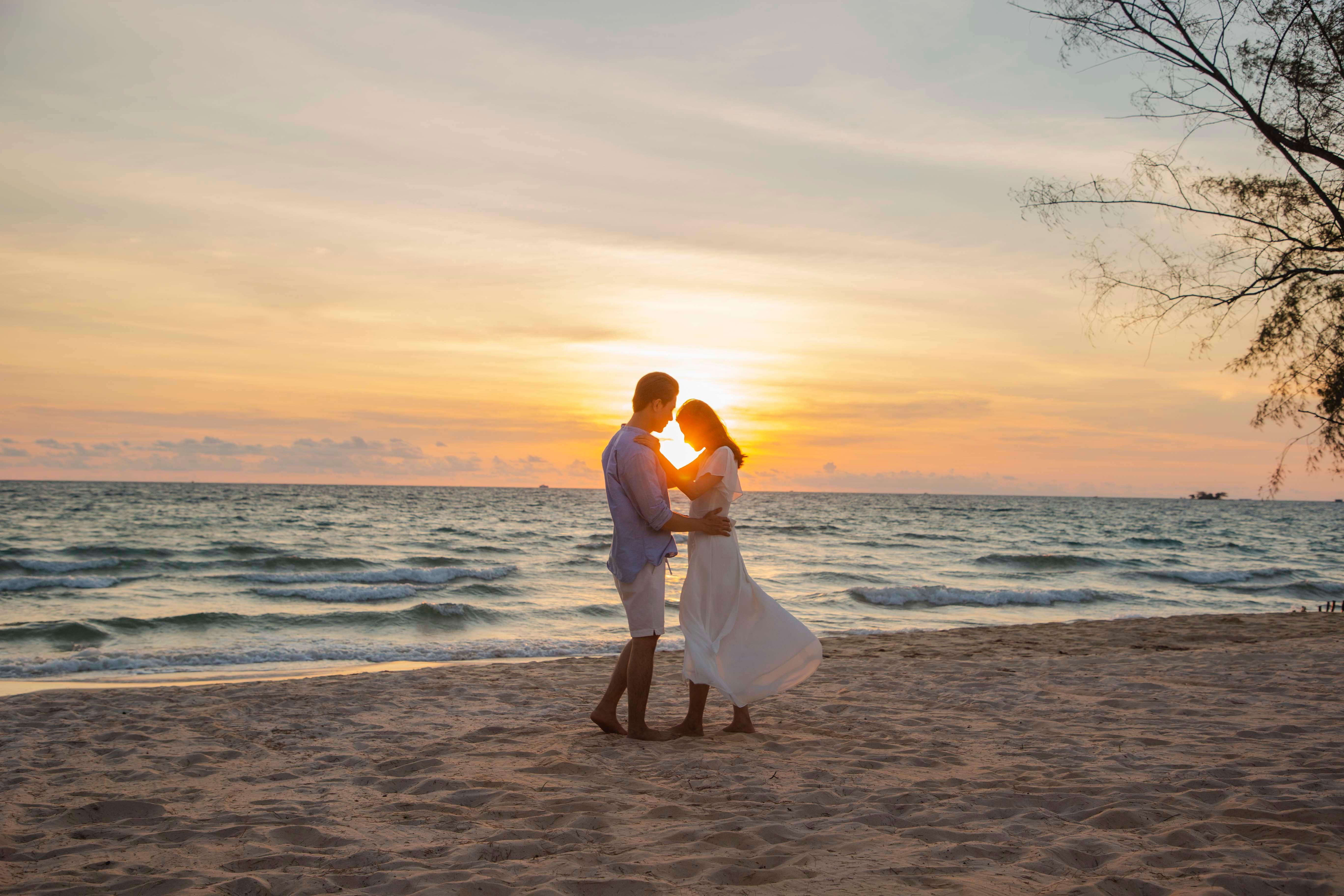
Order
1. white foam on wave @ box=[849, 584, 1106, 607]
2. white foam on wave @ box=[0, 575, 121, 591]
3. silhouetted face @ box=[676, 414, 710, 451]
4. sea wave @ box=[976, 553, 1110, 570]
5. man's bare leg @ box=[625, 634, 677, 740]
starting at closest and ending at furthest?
man's bare leg @ box=[625, 634, 677, 740] < silhouetted face @ box=[676, 414, 710, 451] < white foam on wave @ box=[0, 575, 121, 591] < white foam on wave @ box=[849, 584, 1106, 607] < sea wave @ box=[976, 553, 1110, 570]

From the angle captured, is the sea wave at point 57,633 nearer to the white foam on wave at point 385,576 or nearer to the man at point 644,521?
the white foam on wave at point 385,576

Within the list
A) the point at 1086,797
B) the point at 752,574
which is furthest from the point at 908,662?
the point at 752,574

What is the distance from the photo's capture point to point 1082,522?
61.2 m

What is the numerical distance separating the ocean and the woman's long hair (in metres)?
6.94

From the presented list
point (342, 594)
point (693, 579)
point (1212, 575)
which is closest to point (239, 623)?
point (342, 594)

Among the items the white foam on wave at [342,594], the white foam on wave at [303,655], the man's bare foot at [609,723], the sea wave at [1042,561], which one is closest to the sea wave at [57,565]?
the white foam on wave at [342,594]

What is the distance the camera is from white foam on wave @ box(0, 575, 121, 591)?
18078 mm

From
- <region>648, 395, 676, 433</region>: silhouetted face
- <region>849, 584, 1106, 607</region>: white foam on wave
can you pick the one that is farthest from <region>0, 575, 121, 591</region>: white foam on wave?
<region>648, 395, 676, 433</region>: silhouetted face

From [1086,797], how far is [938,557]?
89.3ft

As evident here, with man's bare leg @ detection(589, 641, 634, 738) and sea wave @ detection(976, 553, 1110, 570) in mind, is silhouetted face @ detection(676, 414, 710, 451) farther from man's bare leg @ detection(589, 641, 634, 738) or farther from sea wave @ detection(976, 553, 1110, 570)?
sea wave @ detection(976, 553, 1110, 570)

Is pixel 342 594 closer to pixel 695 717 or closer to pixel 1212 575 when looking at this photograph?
pixel 695 717

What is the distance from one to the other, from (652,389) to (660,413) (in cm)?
16

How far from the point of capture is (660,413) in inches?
204

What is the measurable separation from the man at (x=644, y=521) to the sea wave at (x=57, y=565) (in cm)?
2203
